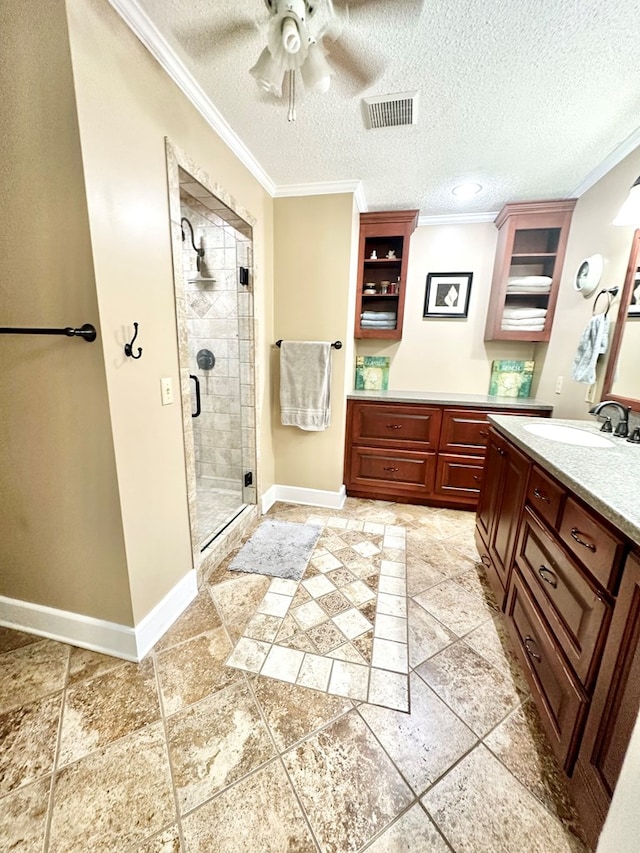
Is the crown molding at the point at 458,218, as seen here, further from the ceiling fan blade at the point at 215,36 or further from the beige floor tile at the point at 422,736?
the beige floor tile at the point at 422,736

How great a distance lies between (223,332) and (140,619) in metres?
2.17

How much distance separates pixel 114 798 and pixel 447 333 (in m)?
3.37

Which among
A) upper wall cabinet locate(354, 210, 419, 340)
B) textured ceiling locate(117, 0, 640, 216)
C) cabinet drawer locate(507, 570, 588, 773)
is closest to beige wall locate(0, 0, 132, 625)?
textured ceiling locate(117, 0, 640, 216)

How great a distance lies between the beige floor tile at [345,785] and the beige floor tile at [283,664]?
→ 0.24 meters

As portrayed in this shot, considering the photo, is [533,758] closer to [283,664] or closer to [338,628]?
[338,628]

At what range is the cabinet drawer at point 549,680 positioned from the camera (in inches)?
36.3

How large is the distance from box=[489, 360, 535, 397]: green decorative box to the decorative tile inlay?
177 cm

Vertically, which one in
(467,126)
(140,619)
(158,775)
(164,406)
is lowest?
(158,775)

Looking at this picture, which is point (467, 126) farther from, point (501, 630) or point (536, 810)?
point (536, 810)

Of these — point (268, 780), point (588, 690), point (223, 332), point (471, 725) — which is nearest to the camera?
point (588, 690)

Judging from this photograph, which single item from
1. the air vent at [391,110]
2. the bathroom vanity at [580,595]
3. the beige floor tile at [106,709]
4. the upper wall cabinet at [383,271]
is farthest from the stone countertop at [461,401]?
the beige floor tile at [106,709]

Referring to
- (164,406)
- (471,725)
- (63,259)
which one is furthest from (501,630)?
(63,259)

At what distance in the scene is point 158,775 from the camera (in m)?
1.00

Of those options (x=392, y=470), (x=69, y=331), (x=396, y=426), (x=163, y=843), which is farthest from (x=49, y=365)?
(x=392, y=470)
